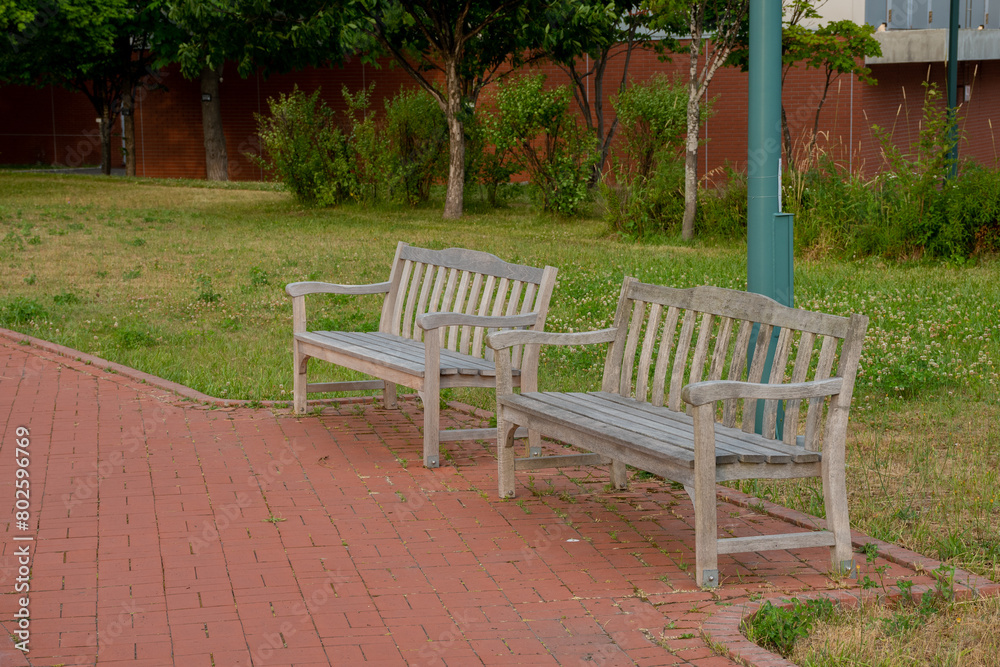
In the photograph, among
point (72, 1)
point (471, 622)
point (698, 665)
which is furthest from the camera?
point (72, 1)

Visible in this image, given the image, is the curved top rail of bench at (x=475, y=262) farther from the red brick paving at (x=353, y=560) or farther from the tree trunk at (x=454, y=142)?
the tree trunk at (x=454, y=142)

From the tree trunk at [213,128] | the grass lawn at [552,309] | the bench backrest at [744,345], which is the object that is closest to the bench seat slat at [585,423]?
the bench backrest at [744,345]

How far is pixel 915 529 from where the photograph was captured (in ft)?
16.9

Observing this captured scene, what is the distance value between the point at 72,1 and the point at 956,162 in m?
23.8

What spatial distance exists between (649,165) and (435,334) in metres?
13.8

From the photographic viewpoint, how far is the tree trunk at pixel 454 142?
71.1ft

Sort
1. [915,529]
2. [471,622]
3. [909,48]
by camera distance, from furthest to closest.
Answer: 1. [909,48]
2. [915,529]
3. [471,622]

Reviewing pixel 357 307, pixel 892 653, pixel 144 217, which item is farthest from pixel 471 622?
pixel 144 217

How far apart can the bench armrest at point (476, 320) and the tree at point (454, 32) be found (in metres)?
14.4

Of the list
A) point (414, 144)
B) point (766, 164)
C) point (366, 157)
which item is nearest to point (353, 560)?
point (766, 164)

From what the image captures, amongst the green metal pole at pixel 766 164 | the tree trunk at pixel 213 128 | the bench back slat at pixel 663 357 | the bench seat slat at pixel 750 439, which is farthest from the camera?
the tree trunk at pixel 213 128

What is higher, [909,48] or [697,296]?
[909,48]

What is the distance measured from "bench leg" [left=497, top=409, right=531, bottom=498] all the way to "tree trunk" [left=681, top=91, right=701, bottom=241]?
11.9m

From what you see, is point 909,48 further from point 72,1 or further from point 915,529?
point 915,529
